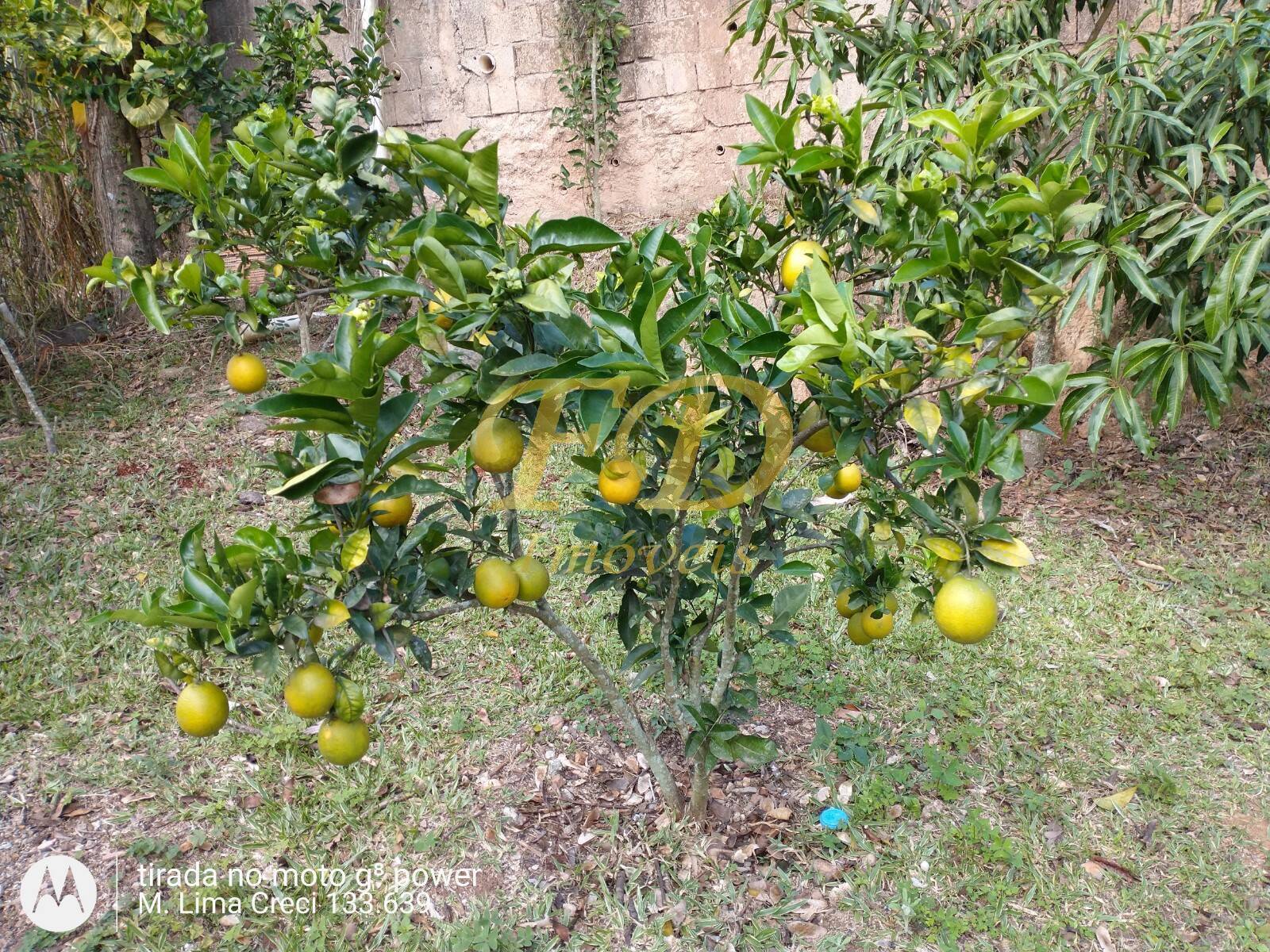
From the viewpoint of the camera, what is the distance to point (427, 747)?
7.66 feet

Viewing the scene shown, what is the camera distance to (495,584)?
1380 mm

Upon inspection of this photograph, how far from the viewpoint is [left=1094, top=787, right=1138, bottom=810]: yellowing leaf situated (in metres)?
2.12

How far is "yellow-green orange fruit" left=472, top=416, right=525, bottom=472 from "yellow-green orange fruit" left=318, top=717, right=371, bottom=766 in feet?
1.62

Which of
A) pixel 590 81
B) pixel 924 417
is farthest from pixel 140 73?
pixel 924 417

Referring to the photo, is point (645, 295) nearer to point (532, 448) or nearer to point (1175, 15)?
point (532, 448)

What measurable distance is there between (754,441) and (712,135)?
372 cm

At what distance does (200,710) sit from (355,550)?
14.1 inches

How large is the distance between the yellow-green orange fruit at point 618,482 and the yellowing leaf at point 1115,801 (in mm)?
1612

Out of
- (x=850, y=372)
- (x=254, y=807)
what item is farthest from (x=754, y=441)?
(x=254, y=807)

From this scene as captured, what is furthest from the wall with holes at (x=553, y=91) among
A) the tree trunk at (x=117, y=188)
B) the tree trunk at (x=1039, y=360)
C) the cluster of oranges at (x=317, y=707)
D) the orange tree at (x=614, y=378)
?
the cluster of oranges at (x=317, y=707)

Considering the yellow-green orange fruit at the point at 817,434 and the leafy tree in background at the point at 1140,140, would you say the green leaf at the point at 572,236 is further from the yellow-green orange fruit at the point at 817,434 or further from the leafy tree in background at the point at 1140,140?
the leafy tree in background at the point at 1140,140

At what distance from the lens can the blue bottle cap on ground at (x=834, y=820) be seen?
6.68 feet

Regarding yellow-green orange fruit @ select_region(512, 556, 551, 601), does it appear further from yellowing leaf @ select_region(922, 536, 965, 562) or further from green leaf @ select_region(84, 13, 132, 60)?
green leaf @ select_region(84, 13, 132, 60)

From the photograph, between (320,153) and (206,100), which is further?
(206,100)
